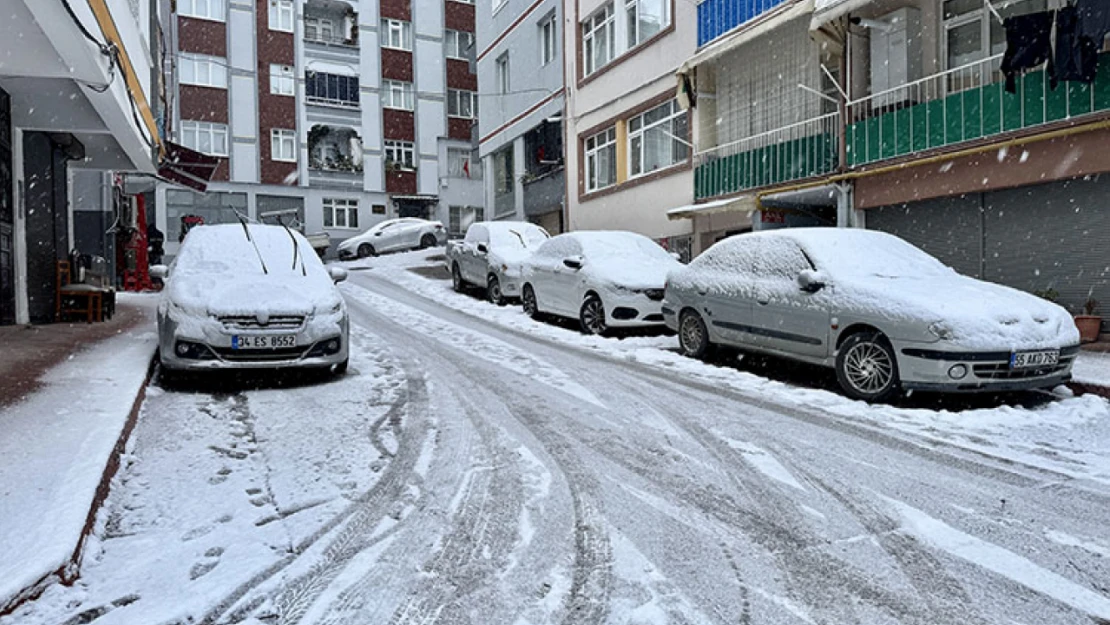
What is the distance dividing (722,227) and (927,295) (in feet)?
35.5

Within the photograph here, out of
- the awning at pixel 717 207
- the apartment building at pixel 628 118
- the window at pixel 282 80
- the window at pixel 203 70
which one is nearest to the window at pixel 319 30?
the window at pixel 282 80

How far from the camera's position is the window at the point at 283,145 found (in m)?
36.8

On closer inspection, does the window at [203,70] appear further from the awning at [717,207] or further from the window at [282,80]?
the awning at [717,207]

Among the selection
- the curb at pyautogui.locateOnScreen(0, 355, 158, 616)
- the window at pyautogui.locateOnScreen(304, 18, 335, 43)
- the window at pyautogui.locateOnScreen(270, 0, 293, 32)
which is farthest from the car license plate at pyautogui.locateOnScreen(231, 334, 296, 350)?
the window at pyautogui.locateOnScreen(304, 18, 335, 43)

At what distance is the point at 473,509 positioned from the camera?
4164mm

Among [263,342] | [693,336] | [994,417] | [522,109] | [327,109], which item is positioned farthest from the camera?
[327,109]

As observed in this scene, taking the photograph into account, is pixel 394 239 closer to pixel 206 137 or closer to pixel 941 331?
pixel 206 137

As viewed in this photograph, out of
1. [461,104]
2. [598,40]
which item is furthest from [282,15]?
[598,40]

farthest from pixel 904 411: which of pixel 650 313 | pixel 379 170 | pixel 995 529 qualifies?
pixel 379 170

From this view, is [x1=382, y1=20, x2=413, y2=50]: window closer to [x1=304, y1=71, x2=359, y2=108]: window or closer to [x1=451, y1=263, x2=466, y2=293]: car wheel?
[x1=304, y1=71, x2=359, y2=108]: window

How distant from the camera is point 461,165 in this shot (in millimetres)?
41438

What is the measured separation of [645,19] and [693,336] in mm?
13544

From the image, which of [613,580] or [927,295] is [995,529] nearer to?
[613,580]

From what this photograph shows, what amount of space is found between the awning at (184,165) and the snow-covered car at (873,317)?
12.5 metres
